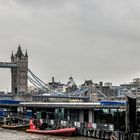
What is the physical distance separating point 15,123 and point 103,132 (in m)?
32.9

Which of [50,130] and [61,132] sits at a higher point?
[50,130]

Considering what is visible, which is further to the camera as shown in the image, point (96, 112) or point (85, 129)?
point (96, 112)

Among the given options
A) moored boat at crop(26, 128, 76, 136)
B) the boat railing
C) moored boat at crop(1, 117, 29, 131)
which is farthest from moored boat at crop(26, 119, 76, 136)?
moored boat at crop(1, 117, 29, 131)

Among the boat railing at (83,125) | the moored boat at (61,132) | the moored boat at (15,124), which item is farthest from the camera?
the moored boat at (15,124)

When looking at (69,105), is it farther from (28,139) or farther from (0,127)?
(28,139)

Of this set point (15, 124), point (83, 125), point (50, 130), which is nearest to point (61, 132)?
point (50, 130)

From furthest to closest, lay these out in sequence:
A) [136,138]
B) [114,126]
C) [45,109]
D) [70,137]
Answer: [45,109]
[70,137]
[114,126]
[136,138]

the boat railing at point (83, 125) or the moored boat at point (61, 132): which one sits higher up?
the boat railing at point (83, 125)

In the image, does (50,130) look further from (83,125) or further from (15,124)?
(15,124)

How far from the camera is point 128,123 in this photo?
6112 centimetres

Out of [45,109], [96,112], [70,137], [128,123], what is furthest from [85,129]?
[45,109]

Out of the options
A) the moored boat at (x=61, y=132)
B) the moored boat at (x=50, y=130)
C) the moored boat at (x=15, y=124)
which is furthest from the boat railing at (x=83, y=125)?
the moored boat at (x=15, y=124)

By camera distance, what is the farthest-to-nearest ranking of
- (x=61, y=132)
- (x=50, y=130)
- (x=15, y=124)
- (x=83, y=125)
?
(x=15, y=124)
(x=50, y=130)
(x=83, y=125)
(x=61, y=132)

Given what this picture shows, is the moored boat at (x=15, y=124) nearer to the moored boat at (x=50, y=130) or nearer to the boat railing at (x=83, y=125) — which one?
the moored boat at (x=50, y=130)
